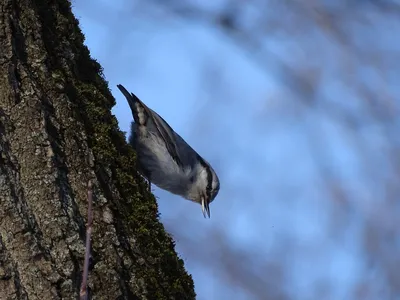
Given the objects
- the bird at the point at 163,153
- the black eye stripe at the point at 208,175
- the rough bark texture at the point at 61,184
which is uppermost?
the black eye stripe at the point at 208,175

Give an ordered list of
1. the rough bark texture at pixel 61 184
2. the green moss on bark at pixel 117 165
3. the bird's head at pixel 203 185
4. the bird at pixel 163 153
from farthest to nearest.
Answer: the bird's head at pixel 203 185
the bird at pixel 163 153
the green moss on bark at pixel 117 165
the rough bark texture at pixel 61 184

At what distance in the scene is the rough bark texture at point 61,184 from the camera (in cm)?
167

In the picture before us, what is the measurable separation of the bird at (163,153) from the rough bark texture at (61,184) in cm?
182

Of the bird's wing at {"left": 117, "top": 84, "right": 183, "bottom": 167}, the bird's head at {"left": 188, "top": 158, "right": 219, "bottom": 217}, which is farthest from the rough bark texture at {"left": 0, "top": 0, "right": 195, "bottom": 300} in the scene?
the bird's head at {"left": 188, "top": 158, "right": 219, "bottom": 217}

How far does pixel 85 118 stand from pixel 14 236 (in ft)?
1.37

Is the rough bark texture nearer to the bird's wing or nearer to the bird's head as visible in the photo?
the bird's wing

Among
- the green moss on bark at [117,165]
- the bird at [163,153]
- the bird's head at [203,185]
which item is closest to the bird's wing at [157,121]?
the bird at [163,153]

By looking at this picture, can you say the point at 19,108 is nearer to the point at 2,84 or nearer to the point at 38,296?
the point at 2,84

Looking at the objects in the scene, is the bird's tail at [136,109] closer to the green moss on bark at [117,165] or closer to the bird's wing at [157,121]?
the bird's wing at [157,121]

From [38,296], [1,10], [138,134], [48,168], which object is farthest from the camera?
[138,134]

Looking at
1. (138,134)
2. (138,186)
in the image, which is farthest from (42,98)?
(138,134)

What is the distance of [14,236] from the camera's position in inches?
65.7

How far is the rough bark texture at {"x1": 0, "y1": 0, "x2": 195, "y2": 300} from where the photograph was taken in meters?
1.67

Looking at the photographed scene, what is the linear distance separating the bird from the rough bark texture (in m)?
1.82
